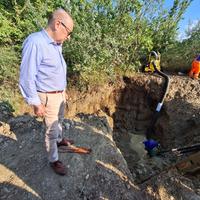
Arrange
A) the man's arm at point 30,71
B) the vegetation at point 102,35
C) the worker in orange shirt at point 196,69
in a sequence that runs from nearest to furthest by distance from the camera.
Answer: the man's arm at point 30,71, the vegetation at point 102,35, the worker in orange shirt at point 196,69

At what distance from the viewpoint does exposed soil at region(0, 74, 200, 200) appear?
3275 millimetres

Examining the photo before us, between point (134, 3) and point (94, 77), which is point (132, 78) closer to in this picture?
point (94, 77)

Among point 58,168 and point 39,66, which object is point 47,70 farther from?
point 58,168

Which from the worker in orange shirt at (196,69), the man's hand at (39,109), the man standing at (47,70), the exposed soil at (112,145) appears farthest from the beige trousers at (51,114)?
the worker in orange shirt at (196,69)

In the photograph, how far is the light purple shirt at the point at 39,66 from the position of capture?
2547 millimetres

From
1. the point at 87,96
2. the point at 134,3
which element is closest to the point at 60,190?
the point at 87,96

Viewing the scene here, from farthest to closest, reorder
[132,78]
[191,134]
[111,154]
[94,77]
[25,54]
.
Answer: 1. [132,78]
2. [94,77]
3. [191,134]
4. [111,154]
5. [25,54]

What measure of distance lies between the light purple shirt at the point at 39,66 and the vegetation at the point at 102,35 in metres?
2.81

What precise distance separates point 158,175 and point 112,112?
2676mm

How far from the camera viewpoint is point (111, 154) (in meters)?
3.93

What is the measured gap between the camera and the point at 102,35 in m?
6.20

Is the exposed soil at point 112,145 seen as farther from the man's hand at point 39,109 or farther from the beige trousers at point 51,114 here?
the man's hand at point 39,109

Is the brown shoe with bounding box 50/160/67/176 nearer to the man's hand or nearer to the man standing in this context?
the man standing

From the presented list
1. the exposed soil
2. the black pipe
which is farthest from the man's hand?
the black pipe
